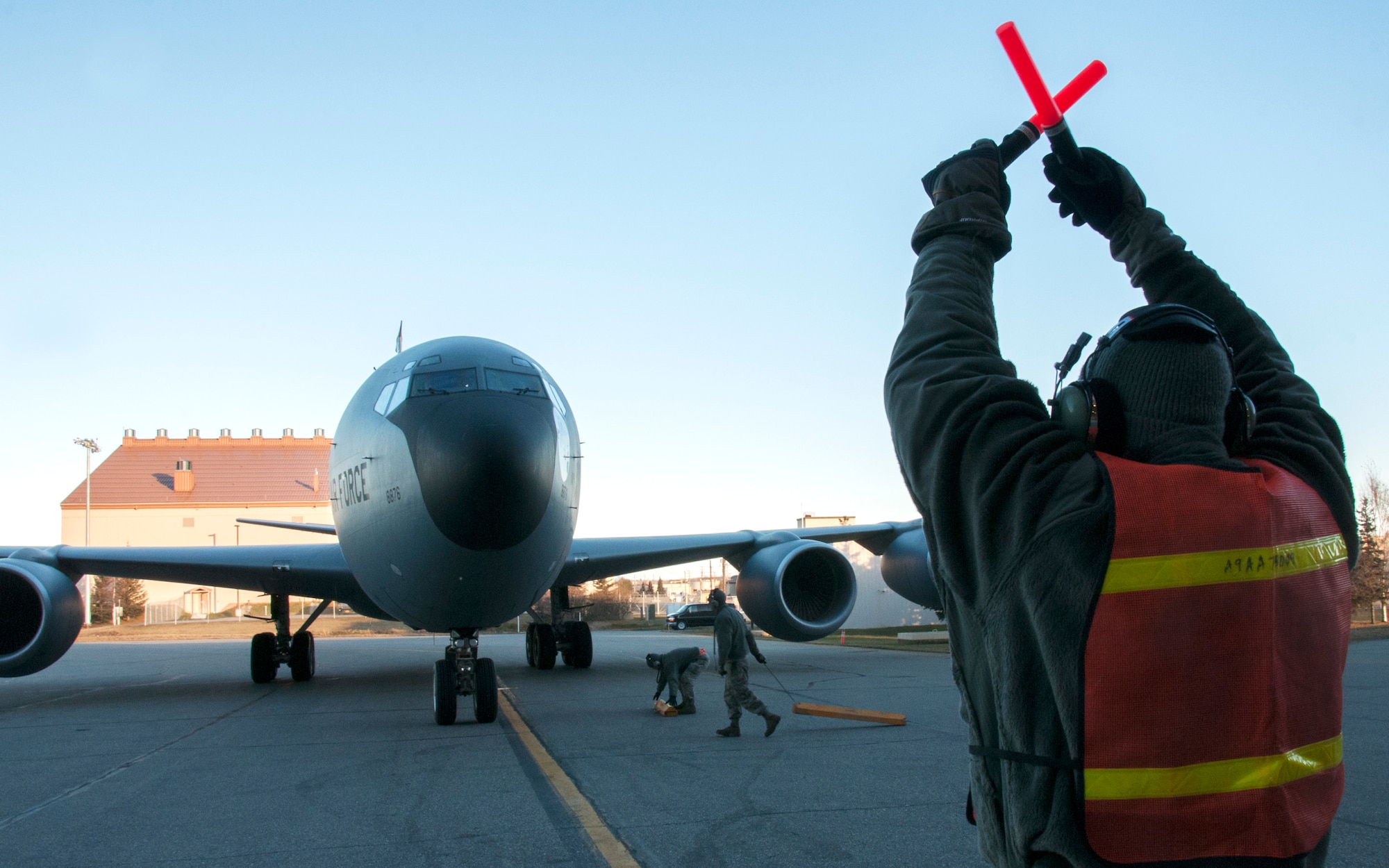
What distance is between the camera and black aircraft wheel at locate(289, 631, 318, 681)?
14.0 m

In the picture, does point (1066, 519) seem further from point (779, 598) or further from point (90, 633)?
point (90, 633)

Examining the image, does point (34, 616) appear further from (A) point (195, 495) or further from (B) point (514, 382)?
(A) point (195, 495)

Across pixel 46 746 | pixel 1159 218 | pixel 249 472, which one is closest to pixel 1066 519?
pixel 1159 218

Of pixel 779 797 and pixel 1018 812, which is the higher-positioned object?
pixel 1018 812

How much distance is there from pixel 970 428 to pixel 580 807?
4.29 meters

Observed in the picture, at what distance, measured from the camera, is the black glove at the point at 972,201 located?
175 centimetres

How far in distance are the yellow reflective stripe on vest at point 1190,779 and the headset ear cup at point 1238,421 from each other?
0.50 meters

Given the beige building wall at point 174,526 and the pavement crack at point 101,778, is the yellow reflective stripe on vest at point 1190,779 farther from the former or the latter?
the beige building wall at point 174,526

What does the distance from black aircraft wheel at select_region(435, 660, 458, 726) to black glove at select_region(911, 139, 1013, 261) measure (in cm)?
764

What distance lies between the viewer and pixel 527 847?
4.39 meters

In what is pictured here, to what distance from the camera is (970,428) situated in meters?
1.51

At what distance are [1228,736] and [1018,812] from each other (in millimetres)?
330

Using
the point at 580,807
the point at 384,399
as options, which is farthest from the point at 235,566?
the point at 580,807

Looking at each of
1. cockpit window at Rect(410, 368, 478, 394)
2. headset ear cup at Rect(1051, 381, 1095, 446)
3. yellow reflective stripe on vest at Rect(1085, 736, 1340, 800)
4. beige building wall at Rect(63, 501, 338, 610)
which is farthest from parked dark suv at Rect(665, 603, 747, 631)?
yellow reflective stripe on vest at Rect(1085, 736, 1340, 800)
